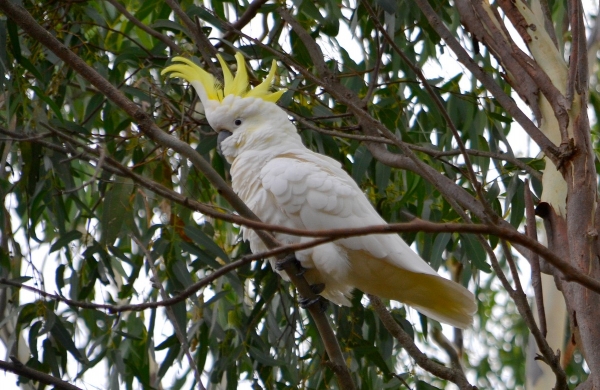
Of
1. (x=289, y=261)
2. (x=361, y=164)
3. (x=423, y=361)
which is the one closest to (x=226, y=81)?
(x=361, y=164)

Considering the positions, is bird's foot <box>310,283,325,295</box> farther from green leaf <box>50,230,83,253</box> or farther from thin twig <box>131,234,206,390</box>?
green leaf <box>50,230,83,253</box>

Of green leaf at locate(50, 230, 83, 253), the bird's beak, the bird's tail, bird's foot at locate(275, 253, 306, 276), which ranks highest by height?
the bird's beak

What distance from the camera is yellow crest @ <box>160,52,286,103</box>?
6.86 feet

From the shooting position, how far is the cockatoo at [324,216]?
73.0 inches

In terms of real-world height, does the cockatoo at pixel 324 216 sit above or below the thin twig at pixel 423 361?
above

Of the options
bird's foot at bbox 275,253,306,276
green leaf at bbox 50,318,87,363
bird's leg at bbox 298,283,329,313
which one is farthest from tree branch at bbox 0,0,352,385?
green leaf at bbox 50,318,87,363

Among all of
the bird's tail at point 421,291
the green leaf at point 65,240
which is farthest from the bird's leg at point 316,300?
the green leaf at point 65,240

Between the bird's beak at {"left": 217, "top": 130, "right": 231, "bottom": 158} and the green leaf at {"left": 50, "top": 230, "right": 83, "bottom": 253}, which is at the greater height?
the bird's beak at {"left": 217, "top": 130, "right": 231, "bottom": 158}

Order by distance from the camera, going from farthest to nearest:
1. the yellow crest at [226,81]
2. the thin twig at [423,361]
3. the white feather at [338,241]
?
the yellow crest at [226,81], the white feather at [338,241], the thin twig at [423,361]

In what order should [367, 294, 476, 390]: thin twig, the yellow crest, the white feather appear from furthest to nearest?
the yellow crest, the white feather, [367, 294, 476, 390]: thin twig

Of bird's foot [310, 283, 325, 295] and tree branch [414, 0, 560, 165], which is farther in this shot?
bird's foot [310, 283, 325, 295]

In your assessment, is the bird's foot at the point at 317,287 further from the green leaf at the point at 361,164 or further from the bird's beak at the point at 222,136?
the bird's beak at the point at 222,136

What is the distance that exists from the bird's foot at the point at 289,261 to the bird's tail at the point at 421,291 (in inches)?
5.6

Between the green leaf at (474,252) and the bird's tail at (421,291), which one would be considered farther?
the green leaf at (474,252)
